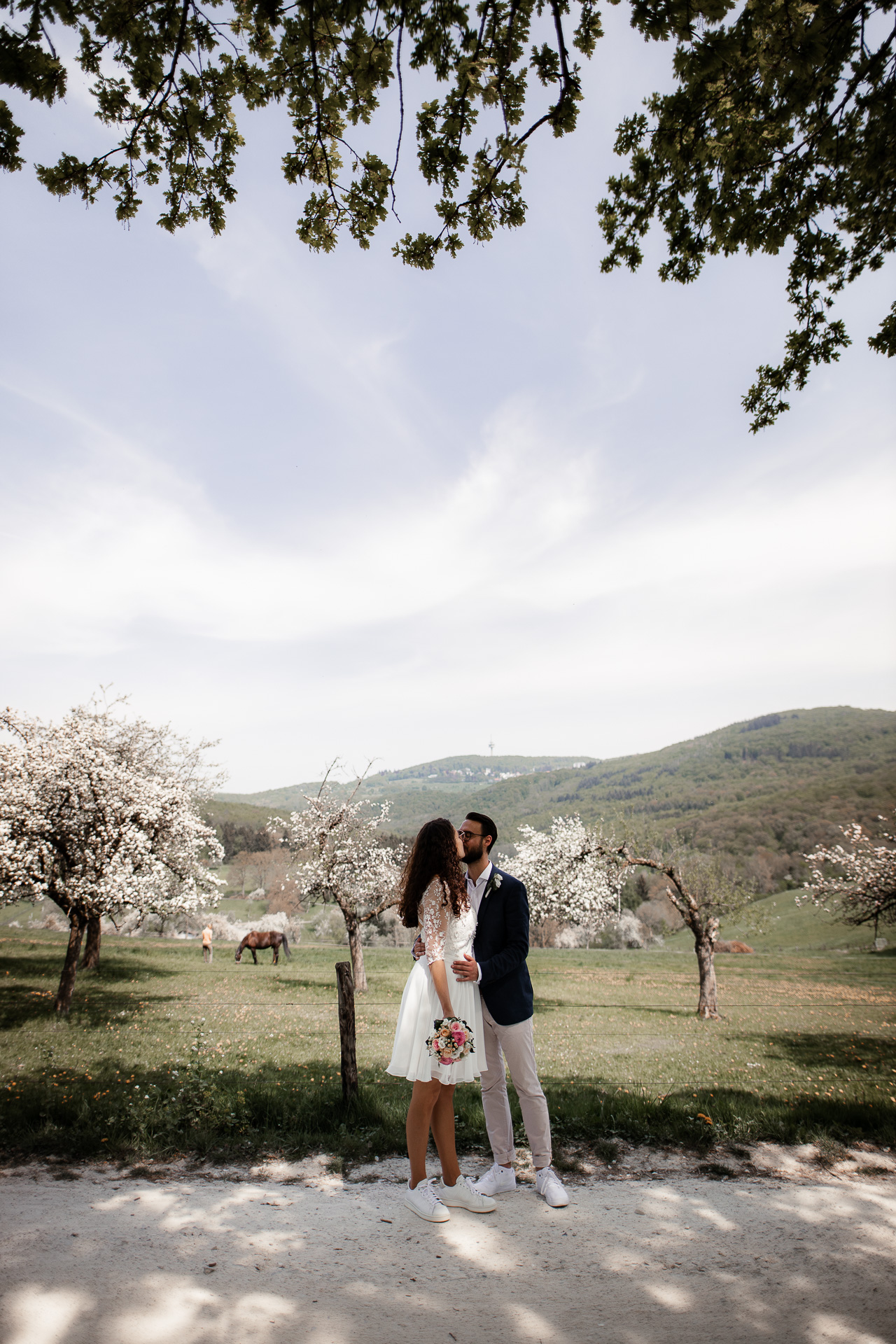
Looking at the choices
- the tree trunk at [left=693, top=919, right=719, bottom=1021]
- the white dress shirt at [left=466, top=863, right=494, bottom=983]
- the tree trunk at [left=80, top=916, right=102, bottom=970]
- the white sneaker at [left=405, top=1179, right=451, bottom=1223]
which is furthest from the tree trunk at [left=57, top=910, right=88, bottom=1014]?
the tree trunk at [left=693, top=919, right=719, bottom=1021]

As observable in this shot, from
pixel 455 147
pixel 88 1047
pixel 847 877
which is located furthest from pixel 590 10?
pixel 847 877

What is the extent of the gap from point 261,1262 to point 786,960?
47.4m

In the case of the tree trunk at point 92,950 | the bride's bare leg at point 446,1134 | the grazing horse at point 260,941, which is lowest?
the grazing horse at point 260,941

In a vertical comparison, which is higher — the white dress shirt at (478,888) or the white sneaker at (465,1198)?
the white dress shirt at (478,888)

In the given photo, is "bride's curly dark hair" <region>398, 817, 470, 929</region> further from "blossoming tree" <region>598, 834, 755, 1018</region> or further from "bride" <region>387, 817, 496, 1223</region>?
"blossoming tree" <region>598, 834, 755, 1018</region>

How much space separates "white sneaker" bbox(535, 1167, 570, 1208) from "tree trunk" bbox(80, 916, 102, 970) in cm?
2140

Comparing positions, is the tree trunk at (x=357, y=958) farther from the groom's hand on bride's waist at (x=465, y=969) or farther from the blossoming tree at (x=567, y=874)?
the groom's hand on bride's waist at (x=465, y=969)

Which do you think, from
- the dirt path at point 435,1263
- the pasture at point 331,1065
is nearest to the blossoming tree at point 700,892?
the pasture at point 331,1065

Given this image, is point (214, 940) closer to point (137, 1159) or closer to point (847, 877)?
point (847, 877)

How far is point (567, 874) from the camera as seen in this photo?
21.3m

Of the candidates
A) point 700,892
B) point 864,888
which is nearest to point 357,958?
point 700,892

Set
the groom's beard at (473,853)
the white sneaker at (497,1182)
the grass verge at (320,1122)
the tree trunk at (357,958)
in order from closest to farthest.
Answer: the white sneaker at (497,1182), the groom's beard at (473,853), the grass verge at (320,1122), the tree trunk at (357,958)

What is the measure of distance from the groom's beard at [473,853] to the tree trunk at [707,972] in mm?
15912

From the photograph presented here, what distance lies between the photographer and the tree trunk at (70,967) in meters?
13.5
